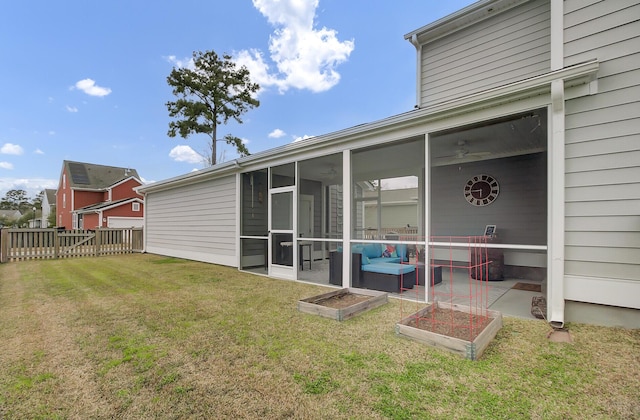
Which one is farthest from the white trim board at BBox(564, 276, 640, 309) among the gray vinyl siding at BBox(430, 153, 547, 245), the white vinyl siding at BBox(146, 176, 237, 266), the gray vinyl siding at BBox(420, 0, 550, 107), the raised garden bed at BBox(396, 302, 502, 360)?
the white vinyl siding at BBox(146, 176, 237, 266)

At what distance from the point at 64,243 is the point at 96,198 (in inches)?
697

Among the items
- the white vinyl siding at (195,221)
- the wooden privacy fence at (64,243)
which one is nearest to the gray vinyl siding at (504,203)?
Result: the white vinyl siding at (195,221)

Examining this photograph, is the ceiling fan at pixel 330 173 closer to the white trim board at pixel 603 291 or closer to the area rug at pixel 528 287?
the area rug at pixel 528 287

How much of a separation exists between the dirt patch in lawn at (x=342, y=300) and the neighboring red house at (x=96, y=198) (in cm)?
2185

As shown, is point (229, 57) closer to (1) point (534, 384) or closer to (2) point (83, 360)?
(2) point (83, 360)

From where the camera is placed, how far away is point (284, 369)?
7.85ft

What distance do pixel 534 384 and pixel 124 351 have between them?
3475mm

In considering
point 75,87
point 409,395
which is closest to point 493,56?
point 409,395

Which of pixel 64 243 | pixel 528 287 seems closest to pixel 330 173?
→ pixel 528 287

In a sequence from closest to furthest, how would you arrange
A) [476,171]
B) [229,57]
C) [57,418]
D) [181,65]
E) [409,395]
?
[57,418] < [409,395] < [476,171] < [181,65] < [229,57]

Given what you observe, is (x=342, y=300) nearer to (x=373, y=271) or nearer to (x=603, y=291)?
(x=373, y=271)

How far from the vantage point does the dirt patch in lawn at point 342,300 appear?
4.11 metres

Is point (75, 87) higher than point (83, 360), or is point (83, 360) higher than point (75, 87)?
point (75, 87)

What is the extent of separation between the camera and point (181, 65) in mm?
16297
